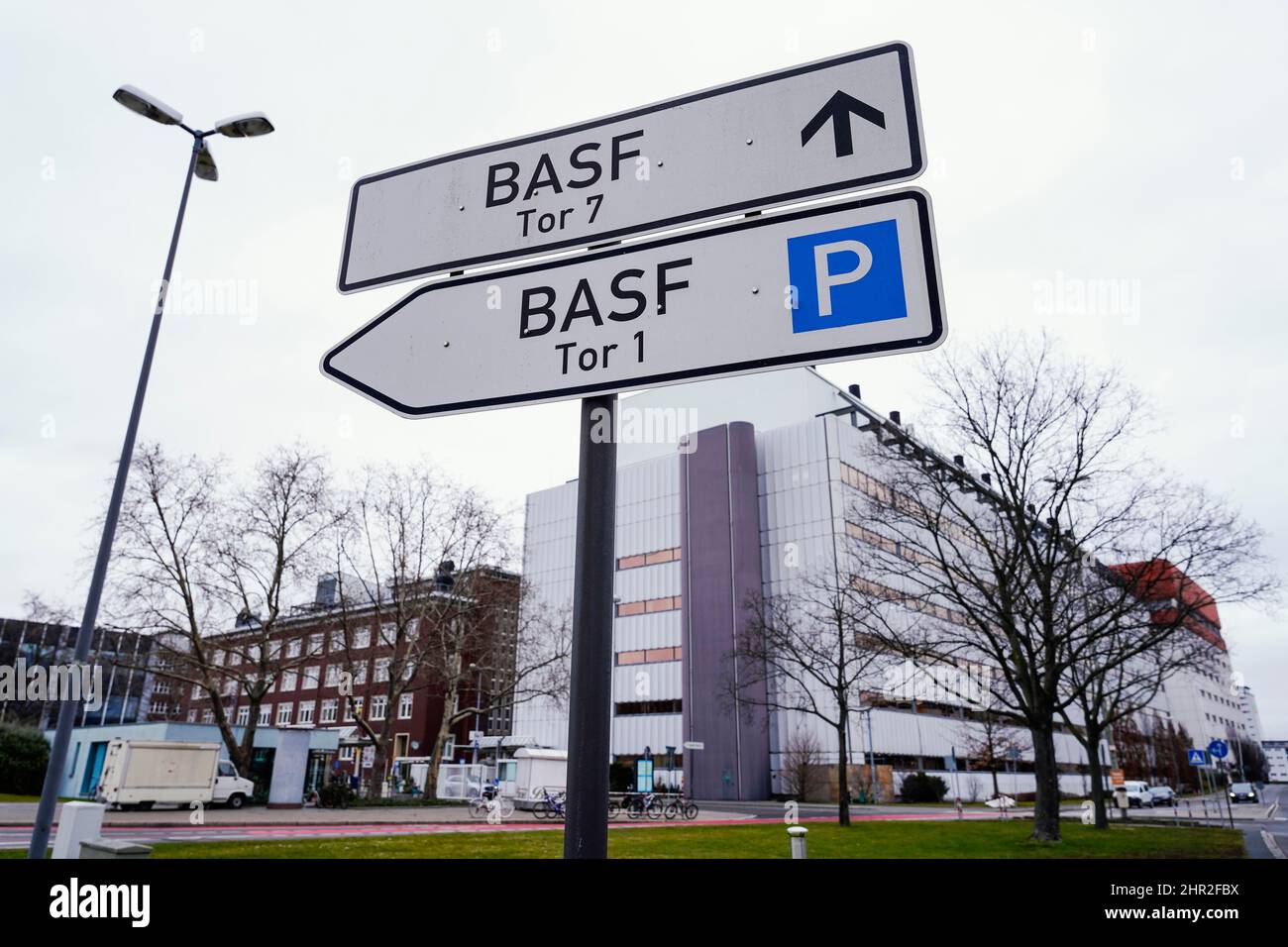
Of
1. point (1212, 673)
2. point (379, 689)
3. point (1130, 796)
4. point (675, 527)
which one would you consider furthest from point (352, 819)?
point (1130, 796)

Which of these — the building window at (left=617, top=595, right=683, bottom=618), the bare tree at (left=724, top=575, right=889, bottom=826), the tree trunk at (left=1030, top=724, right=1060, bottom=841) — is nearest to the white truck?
the bare tree at (left=724, top=575, right=889, bottom=826)

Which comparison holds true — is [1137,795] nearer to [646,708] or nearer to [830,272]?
[646,708]

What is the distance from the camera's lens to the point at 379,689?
69688 mm

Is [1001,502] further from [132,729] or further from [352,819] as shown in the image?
[132,729]

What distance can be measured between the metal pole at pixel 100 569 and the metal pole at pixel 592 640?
8.81m

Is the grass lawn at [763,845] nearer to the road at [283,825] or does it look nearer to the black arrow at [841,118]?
the road at [283,825]

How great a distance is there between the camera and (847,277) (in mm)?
1924

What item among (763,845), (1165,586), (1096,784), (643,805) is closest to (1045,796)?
(1165,586)

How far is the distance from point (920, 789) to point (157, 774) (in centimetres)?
4322

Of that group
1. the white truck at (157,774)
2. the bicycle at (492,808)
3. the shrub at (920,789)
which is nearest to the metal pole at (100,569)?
the bicycle at (492,808)

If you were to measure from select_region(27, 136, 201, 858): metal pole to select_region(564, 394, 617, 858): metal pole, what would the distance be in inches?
347

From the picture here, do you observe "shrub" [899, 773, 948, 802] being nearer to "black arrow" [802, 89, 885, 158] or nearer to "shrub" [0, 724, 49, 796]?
"shrub" [0, 724, 49, 796]

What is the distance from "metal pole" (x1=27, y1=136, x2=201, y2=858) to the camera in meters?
8.73
